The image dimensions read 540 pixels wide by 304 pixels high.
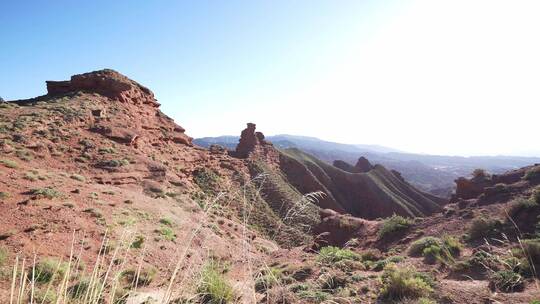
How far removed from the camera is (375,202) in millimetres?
65188

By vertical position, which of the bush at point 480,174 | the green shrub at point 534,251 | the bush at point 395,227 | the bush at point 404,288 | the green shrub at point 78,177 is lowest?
the bush at point 395,227

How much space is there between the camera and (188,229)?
267 cm

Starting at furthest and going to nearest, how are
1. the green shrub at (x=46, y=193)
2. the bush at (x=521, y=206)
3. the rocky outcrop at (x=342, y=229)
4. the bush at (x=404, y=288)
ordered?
the rocky outcrop at (x=342, y=229) < the green shrub at (x=46, y=193) < the bush at (x=521, y=206) < the bush at (x=404, y=288)

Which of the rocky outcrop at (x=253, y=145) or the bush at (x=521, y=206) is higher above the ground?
the rocky outcrop at (x=253, y=145)

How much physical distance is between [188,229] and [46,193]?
1467 cm

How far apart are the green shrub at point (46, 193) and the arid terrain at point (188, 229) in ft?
0.23

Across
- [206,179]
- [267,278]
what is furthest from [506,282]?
[206,179]

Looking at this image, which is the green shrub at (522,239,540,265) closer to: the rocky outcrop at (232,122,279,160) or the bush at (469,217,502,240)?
the bush at (469,217,502,240)

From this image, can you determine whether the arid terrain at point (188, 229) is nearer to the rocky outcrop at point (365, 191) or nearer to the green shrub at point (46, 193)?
the green shrub at point (46, 193)

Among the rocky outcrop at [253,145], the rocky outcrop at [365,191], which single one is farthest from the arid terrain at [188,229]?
the rocky outcrop at [365,191]

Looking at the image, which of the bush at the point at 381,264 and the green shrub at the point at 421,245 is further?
the green shrub at the point at 421,245

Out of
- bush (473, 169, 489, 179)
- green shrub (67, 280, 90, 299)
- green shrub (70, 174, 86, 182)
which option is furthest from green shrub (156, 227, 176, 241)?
bush (473, 169, 489, 179)

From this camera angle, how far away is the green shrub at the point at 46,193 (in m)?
14.2

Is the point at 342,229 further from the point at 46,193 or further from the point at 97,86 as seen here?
the point at 97,86
